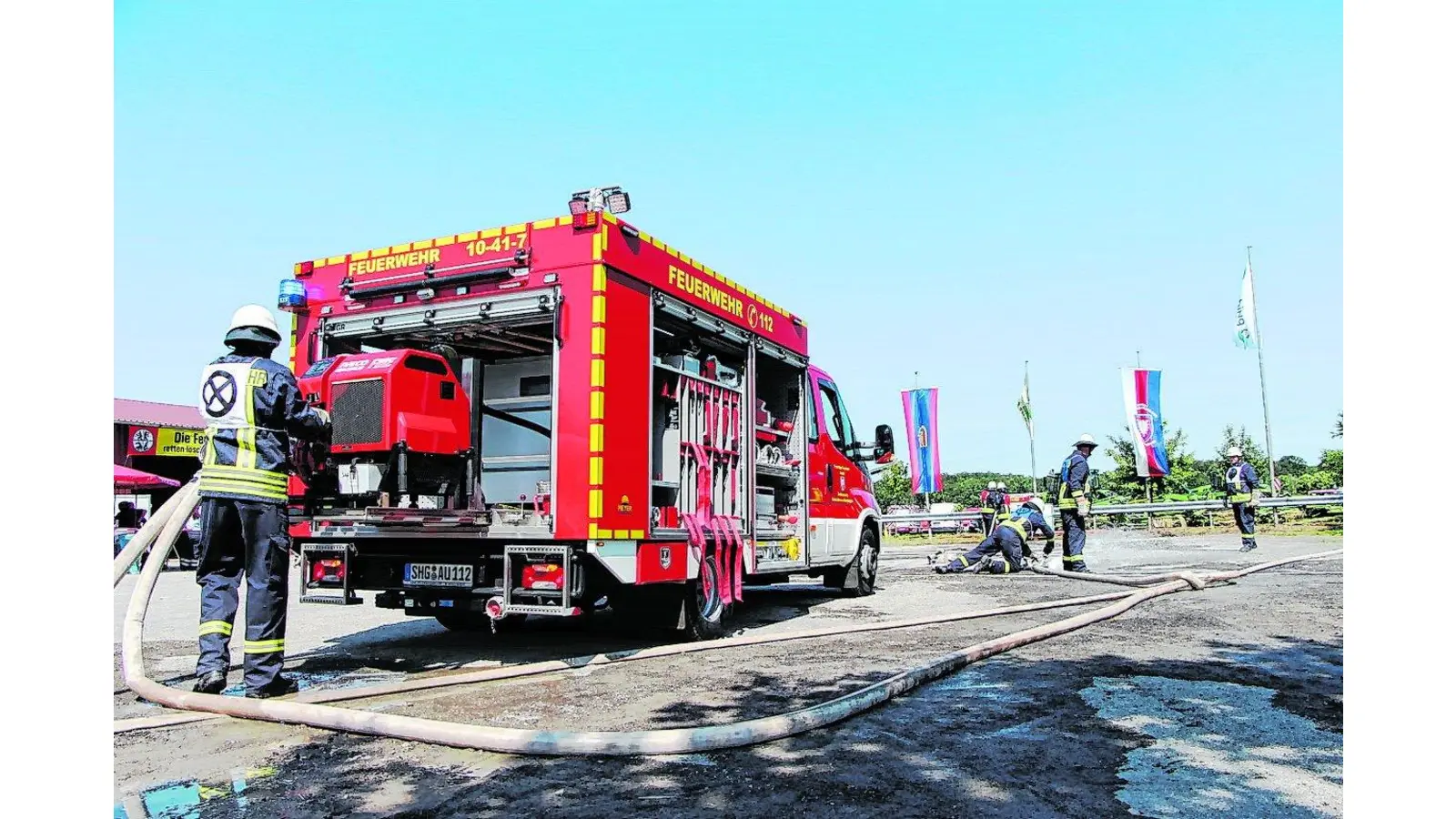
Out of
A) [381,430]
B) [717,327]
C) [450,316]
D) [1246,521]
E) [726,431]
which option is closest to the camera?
[381,430]

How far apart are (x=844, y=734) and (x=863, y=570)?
701cm

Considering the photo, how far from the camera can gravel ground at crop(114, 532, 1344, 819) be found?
129 inches

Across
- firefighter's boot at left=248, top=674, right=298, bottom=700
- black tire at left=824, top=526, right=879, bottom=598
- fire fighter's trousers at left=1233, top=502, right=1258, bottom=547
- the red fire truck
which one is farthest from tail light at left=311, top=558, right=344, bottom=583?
fire fighter's trousers at left=1233, top=502, right=1258, bottom=547

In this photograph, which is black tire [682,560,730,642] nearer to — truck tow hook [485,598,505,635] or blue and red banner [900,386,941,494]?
truck tow hook [485,598,505,635]

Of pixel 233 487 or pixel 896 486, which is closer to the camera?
pixel 233 487

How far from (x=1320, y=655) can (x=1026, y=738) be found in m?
3.13

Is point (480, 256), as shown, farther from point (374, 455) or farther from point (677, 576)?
point (677, 576)

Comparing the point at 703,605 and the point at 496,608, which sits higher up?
the point at 496,608

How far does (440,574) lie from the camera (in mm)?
6359

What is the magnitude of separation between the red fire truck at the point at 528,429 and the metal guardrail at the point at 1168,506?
19.0 m

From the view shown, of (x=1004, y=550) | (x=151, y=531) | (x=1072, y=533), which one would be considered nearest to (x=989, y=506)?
(x=1004, y=550)

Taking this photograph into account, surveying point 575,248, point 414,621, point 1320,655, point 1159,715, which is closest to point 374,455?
point 575,248

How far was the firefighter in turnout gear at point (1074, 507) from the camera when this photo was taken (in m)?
12.6

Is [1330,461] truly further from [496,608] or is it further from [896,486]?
[496,608]
